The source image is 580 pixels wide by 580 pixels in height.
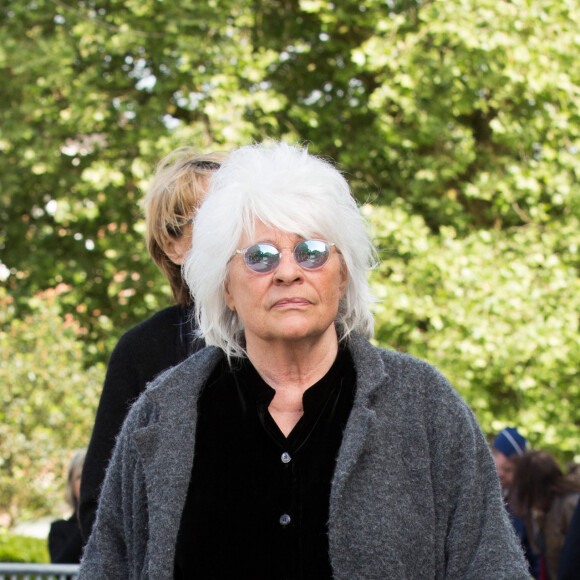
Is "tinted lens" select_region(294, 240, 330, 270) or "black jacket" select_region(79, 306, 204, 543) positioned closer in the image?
"tinted lens" select_region(294, 240, 330, 270)

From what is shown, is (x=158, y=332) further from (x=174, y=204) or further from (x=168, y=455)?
(x=168, y=455)

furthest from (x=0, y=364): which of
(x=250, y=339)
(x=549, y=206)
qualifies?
(x=250, y=339)

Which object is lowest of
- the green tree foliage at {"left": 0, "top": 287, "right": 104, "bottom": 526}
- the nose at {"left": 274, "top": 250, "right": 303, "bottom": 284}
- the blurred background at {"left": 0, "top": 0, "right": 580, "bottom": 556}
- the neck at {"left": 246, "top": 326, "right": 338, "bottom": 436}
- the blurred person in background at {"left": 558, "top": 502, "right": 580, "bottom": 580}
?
the blurred person in background at {"left": 558, "top": 502, "right": 580, "bottom": 580}

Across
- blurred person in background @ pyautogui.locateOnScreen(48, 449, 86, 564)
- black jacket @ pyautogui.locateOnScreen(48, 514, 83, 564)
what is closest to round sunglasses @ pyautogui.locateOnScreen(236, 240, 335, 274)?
blurred person in background @ pyautogui.locateOnScreen(48, 449, 86, 564)

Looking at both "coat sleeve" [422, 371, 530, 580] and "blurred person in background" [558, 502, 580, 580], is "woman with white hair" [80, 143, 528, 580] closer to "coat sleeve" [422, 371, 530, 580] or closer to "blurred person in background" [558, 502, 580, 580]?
"coat sleeve" [422, 371, 530, 580]

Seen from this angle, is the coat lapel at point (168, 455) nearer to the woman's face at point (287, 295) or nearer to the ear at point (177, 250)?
the woman's face at point (287, 295)

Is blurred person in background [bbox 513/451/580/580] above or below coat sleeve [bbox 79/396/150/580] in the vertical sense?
above

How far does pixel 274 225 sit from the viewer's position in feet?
7.59

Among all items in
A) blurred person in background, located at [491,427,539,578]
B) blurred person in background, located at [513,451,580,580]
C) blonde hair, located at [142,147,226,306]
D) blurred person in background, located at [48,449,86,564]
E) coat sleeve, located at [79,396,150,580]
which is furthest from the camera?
blurred person in background, located at [491,427,539,578]

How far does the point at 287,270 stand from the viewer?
2.27 metres

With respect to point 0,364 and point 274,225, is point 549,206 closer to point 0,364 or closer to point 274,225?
point 0,364

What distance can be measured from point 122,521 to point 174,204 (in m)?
1.04

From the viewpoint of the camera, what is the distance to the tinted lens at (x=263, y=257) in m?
2.29

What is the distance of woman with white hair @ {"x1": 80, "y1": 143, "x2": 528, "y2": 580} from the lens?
84.2 inches
